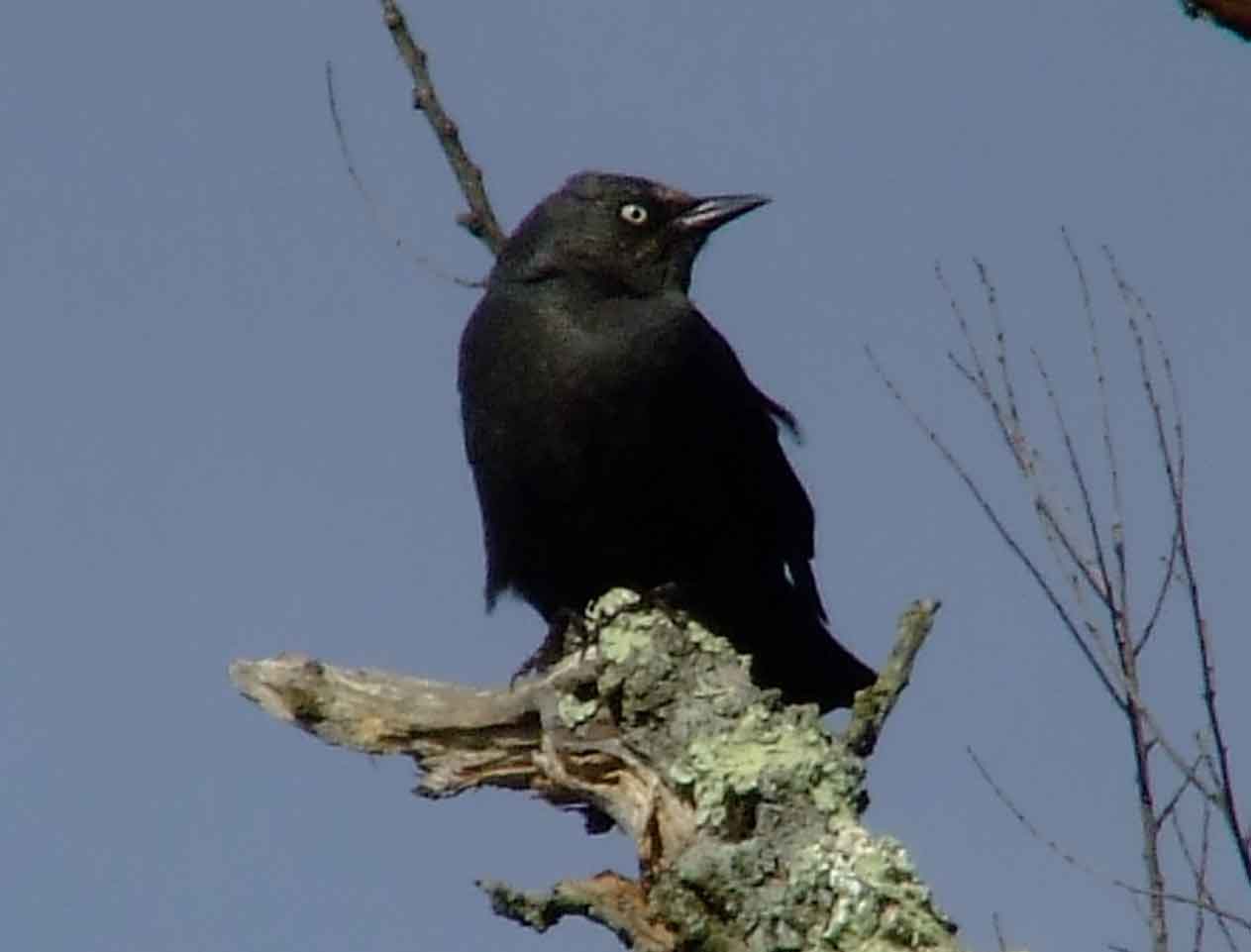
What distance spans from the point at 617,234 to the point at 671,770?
7.80 feet

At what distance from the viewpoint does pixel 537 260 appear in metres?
5.34

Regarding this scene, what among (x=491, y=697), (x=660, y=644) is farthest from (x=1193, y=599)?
(x=491, y=697)

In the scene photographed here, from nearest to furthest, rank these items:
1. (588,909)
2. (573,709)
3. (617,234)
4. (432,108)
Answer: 1. (588,909)
2. (573,709)
3. (432,108)
4. (617,234)

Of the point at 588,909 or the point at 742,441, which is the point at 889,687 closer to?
the point at 588,909

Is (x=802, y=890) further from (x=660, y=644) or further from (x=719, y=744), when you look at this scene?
(x=660, y=644)

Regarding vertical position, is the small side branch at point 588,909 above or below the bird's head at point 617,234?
below

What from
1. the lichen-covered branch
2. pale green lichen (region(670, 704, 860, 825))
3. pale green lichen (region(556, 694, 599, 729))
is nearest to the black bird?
the lichen-covered branch

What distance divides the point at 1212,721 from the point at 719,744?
104 centimetres

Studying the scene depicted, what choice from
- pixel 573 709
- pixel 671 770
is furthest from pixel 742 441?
pixel 671 770

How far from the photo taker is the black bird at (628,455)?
A: 495 cm

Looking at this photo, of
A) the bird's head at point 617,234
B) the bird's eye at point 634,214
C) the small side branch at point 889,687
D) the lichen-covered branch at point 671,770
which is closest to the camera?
the lichen-covered branch at point 671,770

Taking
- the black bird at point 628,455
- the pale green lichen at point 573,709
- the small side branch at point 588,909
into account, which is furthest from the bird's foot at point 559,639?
the small side branch at point 588,909

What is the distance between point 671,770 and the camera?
335cm

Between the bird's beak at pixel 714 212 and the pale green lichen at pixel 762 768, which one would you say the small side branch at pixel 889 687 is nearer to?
the pale green lichen at pixel 762 768
